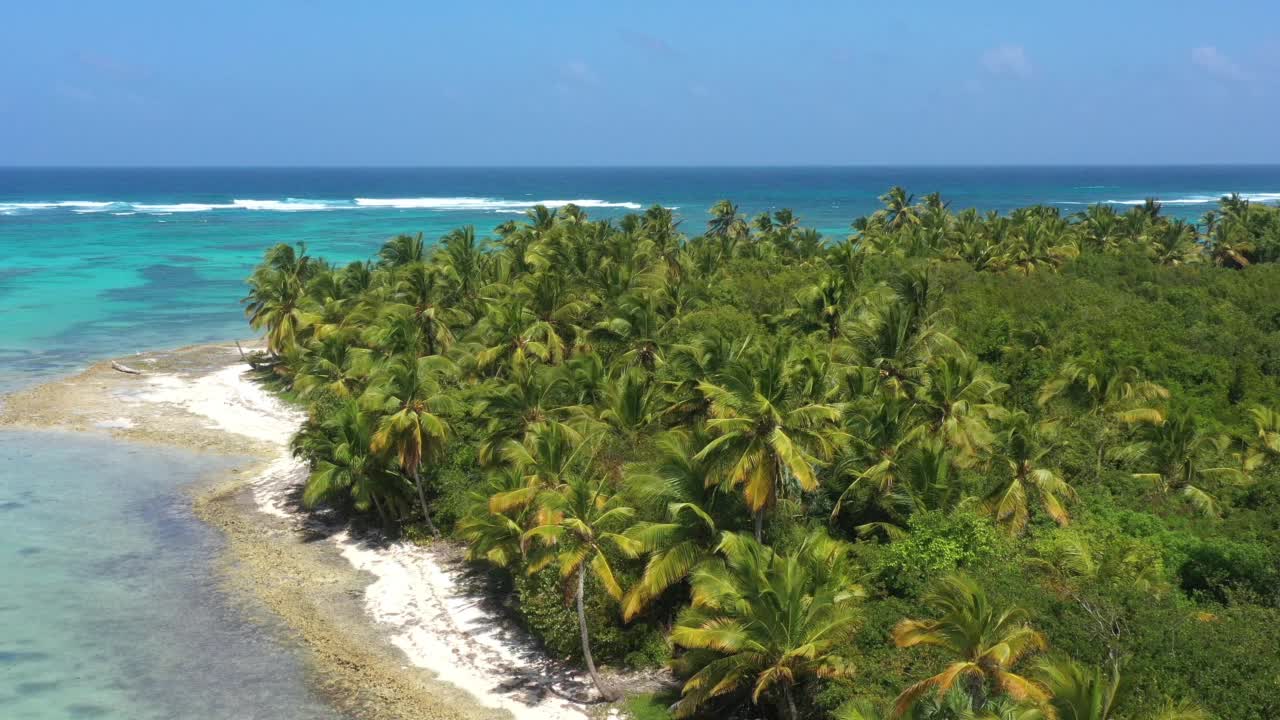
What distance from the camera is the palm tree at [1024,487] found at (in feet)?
79.6

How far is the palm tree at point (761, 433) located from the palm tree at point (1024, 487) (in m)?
5.24

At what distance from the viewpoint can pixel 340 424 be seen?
31.8 meters

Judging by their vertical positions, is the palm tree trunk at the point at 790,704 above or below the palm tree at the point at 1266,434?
below

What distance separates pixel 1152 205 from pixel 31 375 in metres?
71.5

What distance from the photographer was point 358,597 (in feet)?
94.8

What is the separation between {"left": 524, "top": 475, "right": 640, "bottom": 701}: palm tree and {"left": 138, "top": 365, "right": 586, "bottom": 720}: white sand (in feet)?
5.34

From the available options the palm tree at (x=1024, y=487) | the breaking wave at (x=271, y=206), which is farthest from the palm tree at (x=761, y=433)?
the breaking wave at (x=271, y=206)

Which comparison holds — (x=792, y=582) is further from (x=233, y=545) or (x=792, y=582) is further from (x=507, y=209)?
(x=507, y=209)

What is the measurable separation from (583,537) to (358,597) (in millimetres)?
10016

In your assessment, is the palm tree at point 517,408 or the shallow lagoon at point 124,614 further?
the palm tree at point 517,408

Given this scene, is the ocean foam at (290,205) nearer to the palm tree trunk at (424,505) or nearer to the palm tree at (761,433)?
the palm tree trunk at (424,505)

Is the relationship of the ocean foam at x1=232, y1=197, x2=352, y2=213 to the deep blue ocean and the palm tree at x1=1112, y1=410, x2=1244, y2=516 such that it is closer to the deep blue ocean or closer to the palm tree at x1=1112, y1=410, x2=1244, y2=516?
the deep blue ocean

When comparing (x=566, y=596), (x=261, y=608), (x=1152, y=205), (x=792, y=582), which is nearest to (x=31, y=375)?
(x=261, y=608)

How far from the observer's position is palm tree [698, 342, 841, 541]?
835 inches
